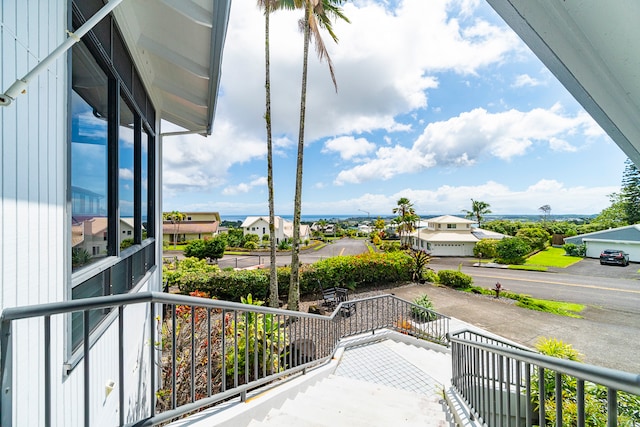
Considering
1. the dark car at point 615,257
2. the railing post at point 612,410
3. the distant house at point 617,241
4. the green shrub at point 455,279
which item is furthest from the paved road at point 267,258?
the distant house at point 617,241

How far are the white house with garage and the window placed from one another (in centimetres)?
1

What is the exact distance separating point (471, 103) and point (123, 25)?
68.5 feet

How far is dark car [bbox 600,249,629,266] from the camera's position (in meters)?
21.4

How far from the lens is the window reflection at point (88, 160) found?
169 cm

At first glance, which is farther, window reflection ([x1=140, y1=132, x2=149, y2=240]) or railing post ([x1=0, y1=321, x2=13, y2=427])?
window reflection ([x1=140, y1=132, x2=149, y2=240])

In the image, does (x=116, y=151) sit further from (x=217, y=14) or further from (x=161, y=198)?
(x=161, y=198)

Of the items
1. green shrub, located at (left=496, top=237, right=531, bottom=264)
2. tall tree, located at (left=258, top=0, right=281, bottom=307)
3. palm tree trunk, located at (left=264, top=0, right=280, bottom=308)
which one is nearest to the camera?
tall tree, located at (left=258, top=0, right=281, bottom=307)

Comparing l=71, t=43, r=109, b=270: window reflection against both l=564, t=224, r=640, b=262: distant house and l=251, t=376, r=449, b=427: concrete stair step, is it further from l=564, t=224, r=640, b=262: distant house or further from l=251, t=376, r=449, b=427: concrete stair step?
l=564, t=224, r=640, b=262: distant house

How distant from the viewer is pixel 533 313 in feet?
33.7

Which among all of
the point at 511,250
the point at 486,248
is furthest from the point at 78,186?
the point at 486,248

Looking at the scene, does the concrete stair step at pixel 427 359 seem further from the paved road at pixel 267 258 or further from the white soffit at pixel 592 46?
the paved road at pixel 267 258

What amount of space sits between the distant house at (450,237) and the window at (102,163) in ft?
98.9

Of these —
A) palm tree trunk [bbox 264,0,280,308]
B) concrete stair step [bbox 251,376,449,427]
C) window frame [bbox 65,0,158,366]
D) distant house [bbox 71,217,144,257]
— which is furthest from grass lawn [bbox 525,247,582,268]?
distant house [bbox 71,217,144,257]

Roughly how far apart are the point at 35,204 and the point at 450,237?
3186 cm
